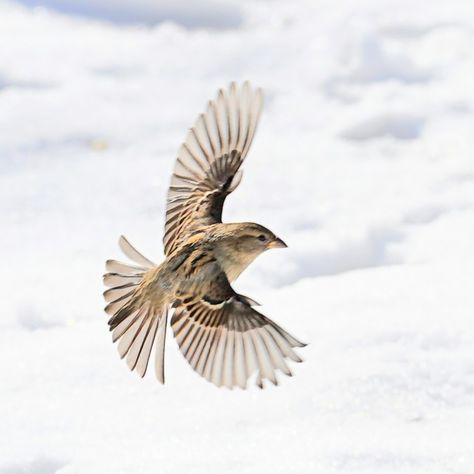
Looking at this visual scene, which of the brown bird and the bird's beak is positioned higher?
the bird's beak

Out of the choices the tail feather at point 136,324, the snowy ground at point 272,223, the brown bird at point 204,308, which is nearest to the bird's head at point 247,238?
the brown bird at point 204,308

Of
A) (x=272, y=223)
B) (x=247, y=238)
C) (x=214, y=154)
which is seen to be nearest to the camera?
(x=247, y=238)

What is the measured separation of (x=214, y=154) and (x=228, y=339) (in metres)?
0.58

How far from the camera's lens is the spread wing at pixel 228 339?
2.31 meters

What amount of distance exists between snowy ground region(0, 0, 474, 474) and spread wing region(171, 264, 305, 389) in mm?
329

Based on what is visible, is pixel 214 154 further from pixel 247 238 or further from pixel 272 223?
pixel 272 223

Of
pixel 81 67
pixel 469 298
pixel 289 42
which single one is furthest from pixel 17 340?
pixel 289 42

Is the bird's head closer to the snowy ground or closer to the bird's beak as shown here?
the bird's beak

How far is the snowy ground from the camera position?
8.94 feet

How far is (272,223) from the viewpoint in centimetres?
433

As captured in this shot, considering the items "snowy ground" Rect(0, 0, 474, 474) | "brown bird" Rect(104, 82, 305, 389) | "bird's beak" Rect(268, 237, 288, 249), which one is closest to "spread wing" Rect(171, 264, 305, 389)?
"brown bird" Rect(104, 82, 305, 389)

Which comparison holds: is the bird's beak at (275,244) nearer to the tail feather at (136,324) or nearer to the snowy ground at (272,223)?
the tail feather at (136,324)

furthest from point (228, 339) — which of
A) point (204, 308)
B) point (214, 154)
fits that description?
A: point (214, 154)

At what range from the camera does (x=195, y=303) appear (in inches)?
92.7
